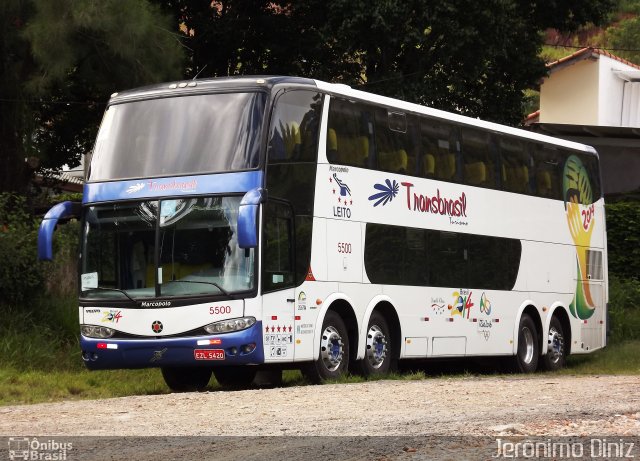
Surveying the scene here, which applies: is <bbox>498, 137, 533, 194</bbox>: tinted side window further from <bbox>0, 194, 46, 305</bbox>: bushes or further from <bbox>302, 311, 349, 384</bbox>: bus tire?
<bbox>0, 194, 46, 305</bbox>: bushes

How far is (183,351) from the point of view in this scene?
1573 cm

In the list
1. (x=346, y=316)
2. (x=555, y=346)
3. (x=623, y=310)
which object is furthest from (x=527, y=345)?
(x=623, y=310)

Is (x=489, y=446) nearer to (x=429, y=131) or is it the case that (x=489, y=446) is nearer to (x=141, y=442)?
(x=141, y=442)

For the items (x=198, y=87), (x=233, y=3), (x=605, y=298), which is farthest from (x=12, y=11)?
(x=605, y=298)

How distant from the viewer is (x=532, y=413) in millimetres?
10984

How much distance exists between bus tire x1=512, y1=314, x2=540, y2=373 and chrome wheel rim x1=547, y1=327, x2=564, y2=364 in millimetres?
542

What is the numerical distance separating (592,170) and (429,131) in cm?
717

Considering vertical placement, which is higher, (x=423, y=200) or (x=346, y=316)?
(x=423, y=200)

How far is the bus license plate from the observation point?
15.6m

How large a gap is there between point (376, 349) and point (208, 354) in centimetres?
326

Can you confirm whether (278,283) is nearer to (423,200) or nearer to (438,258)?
(423,200)

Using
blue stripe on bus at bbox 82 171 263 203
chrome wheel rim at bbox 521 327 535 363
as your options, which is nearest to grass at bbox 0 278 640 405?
chrome wheel rim at bbox 521 327 535 363

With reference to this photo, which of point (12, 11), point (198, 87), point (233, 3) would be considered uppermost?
point (233, 3)

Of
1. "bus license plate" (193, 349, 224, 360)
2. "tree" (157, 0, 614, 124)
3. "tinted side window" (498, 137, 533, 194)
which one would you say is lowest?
"bus license plate" (193, 349, 224, 360)
